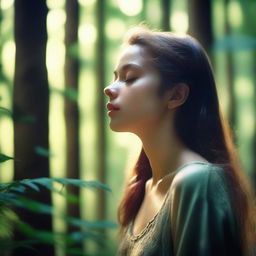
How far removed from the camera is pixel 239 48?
3152 mm

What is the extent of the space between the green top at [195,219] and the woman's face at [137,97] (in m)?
0.25

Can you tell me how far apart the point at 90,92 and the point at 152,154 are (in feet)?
19.9

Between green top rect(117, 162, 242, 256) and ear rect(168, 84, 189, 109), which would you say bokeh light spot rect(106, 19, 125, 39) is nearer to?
ear rect(168, 84, 189, 109)

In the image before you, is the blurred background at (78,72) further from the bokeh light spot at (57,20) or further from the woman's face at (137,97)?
the woman's face at (137,97)

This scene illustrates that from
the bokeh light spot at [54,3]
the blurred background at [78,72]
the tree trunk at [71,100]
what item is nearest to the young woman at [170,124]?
the blurred background at [78,72]

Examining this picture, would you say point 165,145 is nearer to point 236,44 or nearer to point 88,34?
point 236,44

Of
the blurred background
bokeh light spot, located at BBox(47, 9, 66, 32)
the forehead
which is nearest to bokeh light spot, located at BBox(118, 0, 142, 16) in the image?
the blurred background

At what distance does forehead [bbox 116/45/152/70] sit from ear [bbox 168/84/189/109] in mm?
136

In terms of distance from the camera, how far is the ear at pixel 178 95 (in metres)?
1.63

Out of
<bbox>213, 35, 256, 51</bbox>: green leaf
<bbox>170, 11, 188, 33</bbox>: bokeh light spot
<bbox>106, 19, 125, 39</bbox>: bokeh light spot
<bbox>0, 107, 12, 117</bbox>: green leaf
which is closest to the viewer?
<bbox>0, 107, 12, 117</bbox>: green leaf

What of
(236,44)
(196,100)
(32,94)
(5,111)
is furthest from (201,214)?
(236,44)

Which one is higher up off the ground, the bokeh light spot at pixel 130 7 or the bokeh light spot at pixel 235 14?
the bokeh light spot at pixel 130 7

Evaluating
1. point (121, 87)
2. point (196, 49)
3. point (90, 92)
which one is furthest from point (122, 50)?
point (90, 92)

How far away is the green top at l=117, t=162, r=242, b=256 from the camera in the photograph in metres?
1.37
